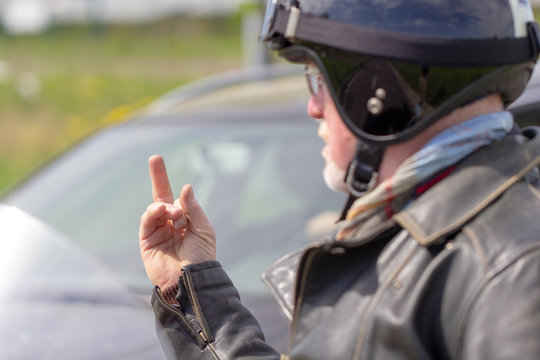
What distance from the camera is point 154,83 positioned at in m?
19.5

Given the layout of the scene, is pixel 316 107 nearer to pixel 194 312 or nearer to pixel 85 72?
pixel 194 312

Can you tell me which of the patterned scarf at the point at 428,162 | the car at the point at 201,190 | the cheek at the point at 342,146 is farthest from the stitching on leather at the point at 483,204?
the car at the point at 201,190

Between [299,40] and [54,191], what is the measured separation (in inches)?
82.5

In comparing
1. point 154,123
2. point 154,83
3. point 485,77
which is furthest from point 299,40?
point 154,83

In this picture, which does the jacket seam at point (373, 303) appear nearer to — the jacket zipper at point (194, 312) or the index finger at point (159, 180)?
the jacket zipper at point (194, 312)

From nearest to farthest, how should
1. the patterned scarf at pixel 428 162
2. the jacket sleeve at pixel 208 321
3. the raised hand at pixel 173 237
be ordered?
the patterned scarf at pixel 428 162 → the jacket sleeve at pixel 208 321 → the raised hand at pixel 173 237

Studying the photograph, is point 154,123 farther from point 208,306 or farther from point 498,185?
point 498,185

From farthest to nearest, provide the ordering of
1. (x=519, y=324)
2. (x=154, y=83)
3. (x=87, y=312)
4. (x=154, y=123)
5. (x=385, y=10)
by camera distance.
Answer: (x=154, y=83) < (x=154, y=123) < (x=87, y=312) < (x=385, y=10) < (x=519, y=324)

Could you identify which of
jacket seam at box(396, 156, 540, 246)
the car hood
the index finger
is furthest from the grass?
jacket seam at box(396, 156, 540, 246)

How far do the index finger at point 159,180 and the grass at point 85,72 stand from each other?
Result: 3.72 m

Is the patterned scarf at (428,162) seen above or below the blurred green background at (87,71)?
below

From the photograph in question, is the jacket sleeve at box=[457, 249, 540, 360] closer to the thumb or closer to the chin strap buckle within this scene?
the chin strap buckle

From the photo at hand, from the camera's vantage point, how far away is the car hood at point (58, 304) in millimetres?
2242

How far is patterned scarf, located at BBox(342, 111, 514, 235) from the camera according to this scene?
63.7 inches
